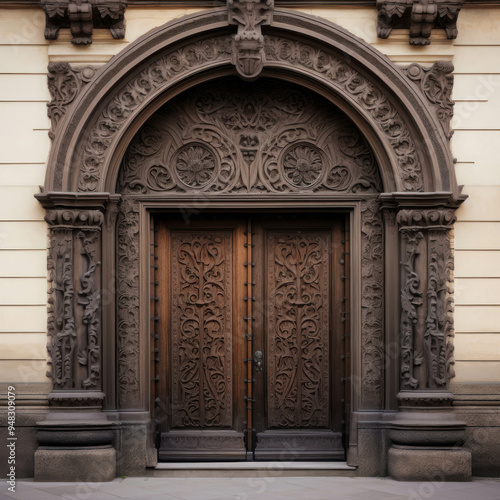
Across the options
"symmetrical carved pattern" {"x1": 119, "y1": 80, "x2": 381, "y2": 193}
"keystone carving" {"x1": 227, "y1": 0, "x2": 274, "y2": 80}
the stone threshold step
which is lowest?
the stone threshold step

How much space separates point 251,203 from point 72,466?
11.3ft

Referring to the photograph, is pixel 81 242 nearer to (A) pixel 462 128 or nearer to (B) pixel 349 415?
(B) pixel 349 415

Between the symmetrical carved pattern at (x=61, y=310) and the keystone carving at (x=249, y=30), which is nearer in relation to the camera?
the symmetrical carved pattern at (x=61, y=310)

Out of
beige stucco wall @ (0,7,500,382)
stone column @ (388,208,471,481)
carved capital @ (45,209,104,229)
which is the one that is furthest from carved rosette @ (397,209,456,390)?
carved capital @ (45,209,104,229)

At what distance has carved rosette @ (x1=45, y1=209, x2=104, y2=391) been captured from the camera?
9406mm

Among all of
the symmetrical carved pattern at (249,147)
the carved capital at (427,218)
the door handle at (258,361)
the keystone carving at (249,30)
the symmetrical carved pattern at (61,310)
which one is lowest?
the door handle at (258,361)

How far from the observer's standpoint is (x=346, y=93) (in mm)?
9703

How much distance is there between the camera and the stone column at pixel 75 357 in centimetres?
928

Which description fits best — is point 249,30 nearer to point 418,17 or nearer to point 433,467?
point 418,17

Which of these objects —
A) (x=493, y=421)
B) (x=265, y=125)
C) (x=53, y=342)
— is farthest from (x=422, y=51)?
(x=53, y=342)

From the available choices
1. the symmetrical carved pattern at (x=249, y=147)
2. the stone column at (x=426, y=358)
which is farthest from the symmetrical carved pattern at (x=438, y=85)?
the stone column at (x=426, y=358)

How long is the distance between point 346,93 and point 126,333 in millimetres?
3618

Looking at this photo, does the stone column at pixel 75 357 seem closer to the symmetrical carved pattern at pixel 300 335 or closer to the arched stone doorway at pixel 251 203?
the arched stone doorway at pixel 251 203

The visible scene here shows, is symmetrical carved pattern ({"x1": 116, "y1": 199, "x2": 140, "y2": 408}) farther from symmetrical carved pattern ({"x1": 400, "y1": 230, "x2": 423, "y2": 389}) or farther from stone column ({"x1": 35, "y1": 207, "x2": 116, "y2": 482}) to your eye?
symmetrical carved pattern ({"x1": 400, "y1": 230, "x2": 423, "y2": 389})
